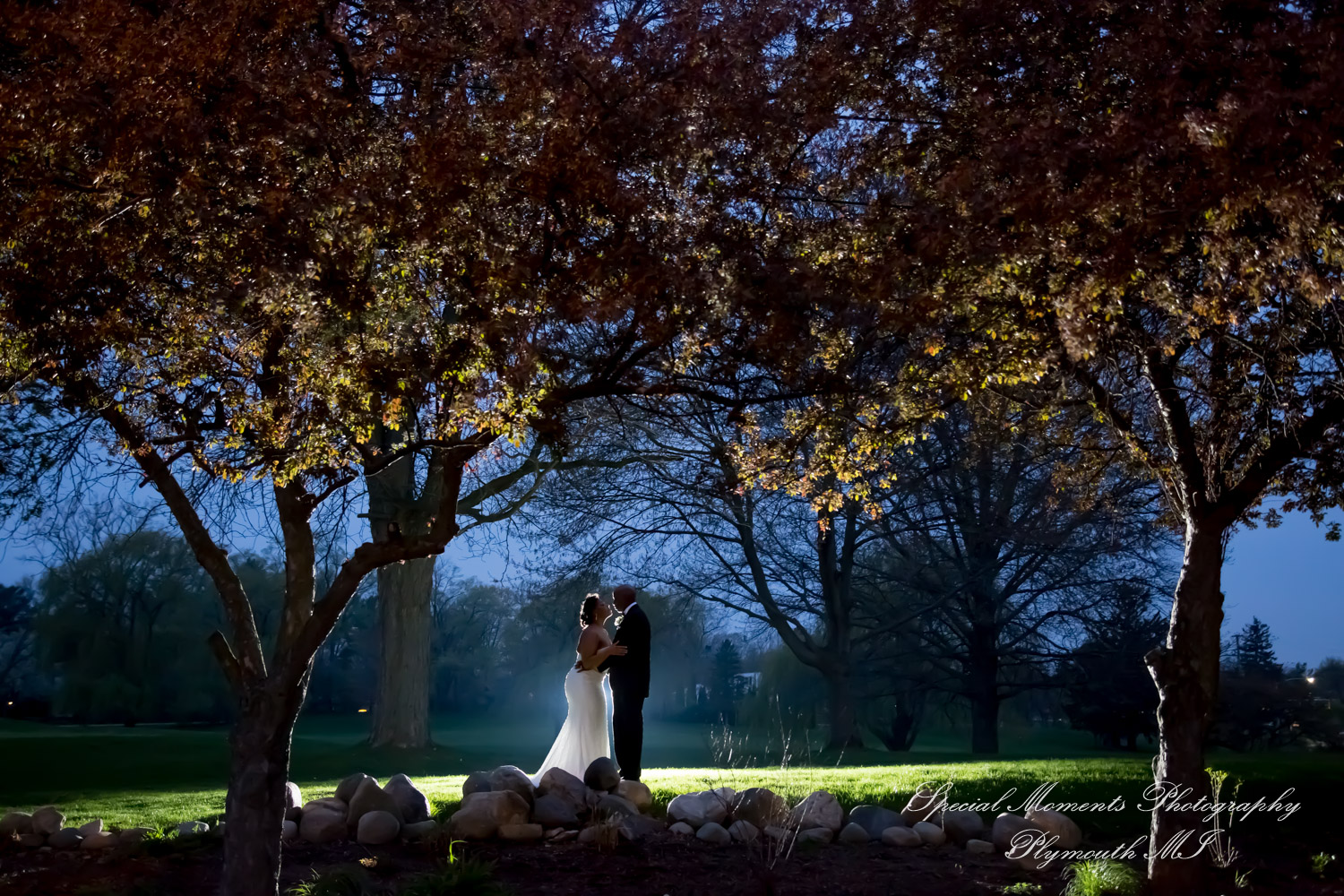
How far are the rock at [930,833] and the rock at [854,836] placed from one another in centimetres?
43

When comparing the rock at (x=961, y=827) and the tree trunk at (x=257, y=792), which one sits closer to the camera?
the tree trunk at (x=257, y=792)

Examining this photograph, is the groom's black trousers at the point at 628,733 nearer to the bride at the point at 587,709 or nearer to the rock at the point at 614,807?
the bride at the point at 587,709

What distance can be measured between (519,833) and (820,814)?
250 cm

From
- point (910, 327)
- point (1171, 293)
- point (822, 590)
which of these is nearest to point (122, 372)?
point (910, 327)

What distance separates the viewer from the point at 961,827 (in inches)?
365

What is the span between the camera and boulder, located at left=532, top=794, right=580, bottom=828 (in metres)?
9.08

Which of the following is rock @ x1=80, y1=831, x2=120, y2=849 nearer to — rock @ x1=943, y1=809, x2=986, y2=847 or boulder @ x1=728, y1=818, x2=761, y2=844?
boulder @ x1=728, y1=818, x2=761, y2=844

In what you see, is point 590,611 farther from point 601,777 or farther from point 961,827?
point 961,827

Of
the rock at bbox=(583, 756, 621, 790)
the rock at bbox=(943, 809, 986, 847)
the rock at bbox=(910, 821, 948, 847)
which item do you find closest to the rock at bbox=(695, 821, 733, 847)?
the rock at bbox=(583, 756, 621, 790)

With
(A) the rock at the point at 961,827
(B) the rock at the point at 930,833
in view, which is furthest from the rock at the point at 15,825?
(A) the rock at the point at 961,827

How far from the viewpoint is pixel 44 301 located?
6602 millimetres

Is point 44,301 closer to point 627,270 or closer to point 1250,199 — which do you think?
point 627,270

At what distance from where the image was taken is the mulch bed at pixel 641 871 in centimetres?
725

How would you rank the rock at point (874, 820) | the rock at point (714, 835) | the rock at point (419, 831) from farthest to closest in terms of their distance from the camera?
the rock at point (874, 820)
the rock at point (714, 835)
the rock at point (419, 831)
